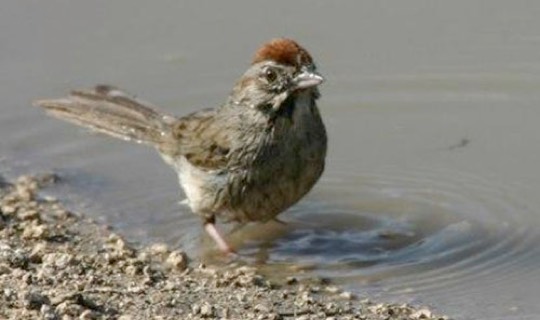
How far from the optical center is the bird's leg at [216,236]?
9867 mm

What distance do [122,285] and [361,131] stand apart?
125 inches

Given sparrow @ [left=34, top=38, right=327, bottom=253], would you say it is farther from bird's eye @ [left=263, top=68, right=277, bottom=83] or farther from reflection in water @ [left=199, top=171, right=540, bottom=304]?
reflection in water @ [left=199, top=171, right=540, bottom=304]

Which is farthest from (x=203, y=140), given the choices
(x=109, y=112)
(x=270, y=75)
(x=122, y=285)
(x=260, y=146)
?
(x=122, y=285)

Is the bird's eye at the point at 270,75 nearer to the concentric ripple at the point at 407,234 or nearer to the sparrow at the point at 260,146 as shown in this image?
the sparrow at the point at 260,146

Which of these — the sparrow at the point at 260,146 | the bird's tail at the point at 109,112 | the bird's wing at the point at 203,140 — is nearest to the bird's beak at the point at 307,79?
the sparrow at the point at 260,146

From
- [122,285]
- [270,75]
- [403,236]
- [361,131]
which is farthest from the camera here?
[361,131]

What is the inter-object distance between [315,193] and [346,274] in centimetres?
133

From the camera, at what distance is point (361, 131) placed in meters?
11.1

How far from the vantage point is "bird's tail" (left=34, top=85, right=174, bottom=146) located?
10859 mm

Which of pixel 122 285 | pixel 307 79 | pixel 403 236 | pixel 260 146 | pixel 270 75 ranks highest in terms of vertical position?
pixel 270 75

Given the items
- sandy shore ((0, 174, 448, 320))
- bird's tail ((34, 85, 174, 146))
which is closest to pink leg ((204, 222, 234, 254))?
sandy shore ((0, 174, 448, 320))

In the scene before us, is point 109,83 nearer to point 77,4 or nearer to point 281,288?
point 77,4

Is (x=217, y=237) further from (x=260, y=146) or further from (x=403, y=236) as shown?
(x=403, y=236)

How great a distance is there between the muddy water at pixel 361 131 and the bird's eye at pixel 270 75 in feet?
3.20
